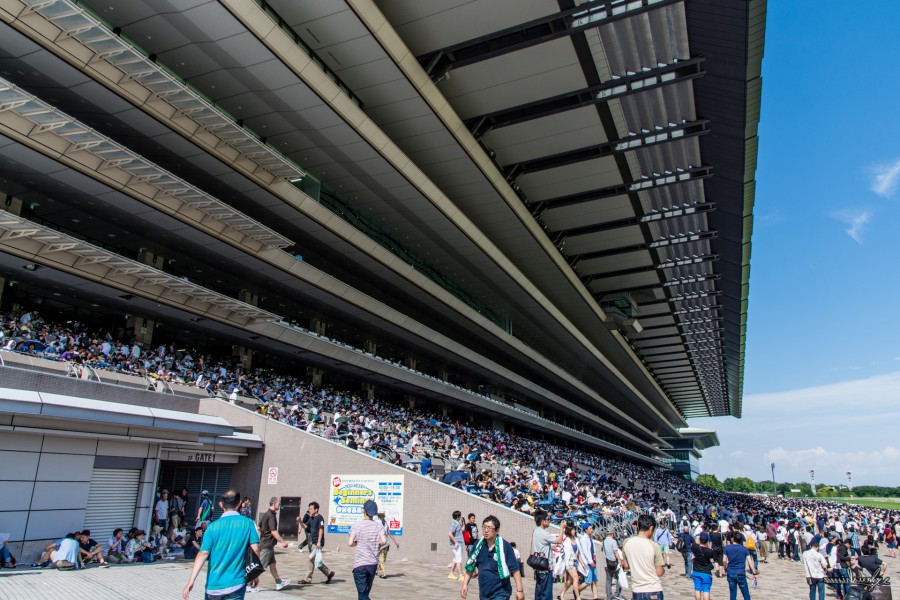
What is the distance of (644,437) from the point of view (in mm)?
110250

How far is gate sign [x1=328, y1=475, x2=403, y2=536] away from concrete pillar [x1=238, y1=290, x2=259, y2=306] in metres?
16.8

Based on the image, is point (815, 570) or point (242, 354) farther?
point (242, 354)

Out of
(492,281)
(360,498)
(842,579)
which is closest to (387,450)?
(360,498)

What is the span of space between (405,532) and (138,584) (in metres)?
7.39

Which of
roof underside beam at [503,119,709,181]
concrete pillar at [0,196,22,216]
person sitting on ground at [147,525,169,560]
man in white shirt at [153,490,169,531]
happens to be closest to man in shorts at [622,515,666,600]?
person sitting on ground at [147,525,169,560]

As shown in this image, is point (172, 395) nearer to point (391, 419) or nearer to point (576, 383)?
point (391, 419)

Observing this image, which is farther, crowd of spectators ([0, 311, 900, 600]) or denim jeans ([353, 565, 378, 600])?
crowd of spectators ([0, 311, 900, 600])

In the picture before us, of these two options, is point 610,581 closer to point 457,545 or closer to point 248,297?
point 457,545

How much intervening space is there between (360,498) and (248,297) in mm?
18035

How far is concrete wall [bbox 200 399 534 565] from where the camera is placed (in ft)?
51.5

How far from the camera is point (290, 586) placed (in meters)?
11.0

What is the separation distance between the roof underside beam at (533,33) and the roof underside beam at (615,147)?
26.5 feet

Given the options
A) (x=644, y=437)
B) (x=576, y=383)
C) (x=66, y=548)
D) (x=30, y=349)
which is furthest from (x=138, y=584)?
(x=644, y=437)

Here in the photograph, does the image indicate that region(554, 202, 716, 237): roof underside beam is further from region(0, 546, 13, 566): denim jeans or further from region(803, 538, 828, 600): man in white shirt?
region(0, 546, 13, 566): denim jeans
